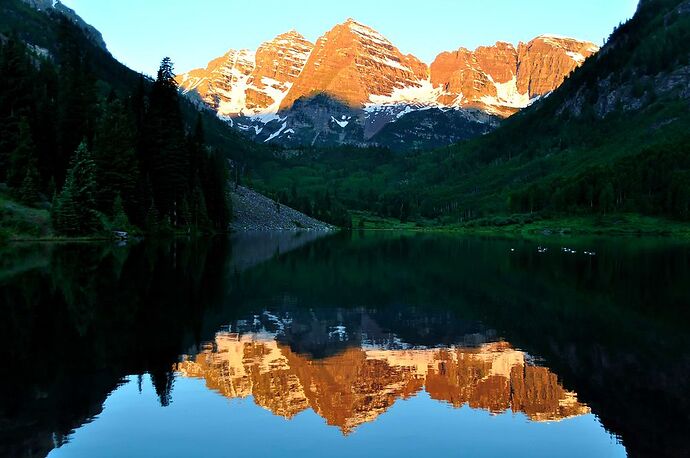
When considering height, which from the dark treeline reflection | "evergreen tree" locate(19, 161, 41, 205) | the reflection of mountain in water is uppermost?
"evergreen tree" locate(19, 161, 41, 205)

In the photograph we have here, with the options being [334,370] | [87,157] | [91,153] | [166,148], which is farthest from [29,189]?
[334,370]

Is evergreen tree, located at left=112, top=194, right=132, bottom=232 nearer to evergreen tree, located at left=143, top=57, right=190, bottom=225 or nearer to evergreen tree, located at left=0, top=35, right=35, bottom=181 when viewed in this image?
evergreen tree, located at left=143, top=57, right=190, bottom=225

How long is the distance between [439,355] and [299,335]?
836cm

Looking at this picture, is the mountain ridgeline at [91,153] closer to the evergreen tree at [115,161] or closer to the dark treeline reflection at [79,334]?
the evergreen tree at [115,161]

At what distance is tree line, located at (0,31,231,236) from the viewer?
354 feet

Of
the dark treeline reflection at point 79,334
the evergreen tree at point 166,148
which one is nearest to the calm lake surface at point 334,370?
the dark treeline reflection at point 79,334

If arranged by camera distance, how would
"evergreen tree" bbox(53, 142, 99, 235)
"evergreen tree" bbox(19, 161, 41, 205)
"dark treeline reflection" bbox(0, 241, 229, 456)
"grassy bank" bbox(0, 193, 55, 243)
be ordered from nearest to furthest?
"dark treeline reflection" bbox(0, 241, 229, 456) → "grassy bank" bbox(0, 193, 55, 243) → "evergreen tree" bbox(53, 142, 99, 235) → "evergreen tree" bbox(19, 161, 41, 205)

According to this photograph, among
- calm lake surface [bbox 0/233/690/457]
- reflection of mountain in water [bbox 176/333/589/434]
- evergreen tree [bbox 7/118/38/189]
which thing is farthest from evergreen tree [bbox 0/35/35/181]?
reflection of mountain in water [bbox 176/333/589/434]

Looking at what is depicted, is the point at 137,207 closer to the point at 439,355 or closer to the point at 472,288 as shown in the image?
the point at 472,288

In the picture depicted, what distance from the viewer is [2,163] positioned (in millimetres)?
112062

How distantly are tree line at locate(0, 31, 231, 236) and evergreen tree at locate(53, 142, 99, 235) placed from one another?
0.54ft

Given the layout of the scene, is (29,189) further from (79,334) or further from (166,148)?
(79,334)

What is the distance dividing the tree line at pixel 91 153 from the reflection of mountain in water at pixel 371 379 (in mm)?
84372

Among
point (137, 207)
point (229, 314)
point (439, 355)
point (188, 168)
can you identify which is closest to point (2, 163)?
point (137, 207)
